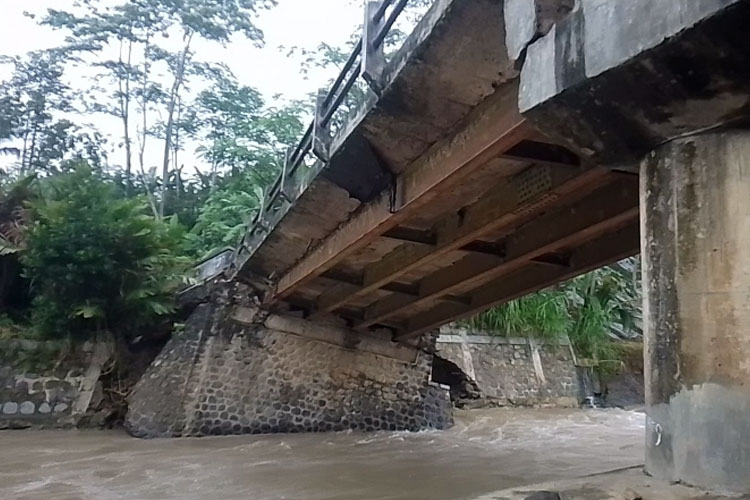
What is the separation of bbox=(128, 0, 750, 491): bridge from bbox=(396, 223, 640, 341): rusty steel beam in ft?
0.08

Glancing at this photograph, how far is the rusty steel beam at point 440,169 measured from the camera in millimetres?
3967

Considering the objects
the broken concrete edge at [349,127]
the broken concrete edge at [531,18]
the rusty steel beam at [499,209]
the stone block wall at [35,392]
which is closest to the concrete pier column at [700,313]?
the broken concrete edge at [531,18]

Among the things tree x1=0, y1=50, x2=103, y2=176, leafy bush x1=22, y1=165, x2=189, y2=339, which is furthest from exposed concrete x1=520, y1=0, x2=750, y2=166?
tree x1=0, y1=50, x2=103, y2=176

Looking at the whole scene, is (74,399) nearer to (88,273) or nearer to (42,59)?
(88,273)

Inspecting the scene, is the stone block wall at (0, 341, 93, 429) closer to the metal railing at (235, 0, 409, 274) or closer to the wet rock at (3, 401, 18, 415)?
the wet rock at (3, 401, 18, 415)

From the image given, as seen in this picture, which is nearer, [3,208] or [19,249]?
[19,249]

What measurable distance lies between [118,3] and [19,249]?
1393 cm

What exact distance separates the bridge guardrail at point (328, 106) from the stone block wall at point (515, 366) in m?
6.45

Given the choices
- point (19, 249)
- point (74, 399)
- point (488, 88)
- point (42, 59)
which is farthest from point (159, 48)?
point (488, 88)

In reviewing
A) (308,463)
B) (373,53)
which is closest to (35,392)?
(308,463)

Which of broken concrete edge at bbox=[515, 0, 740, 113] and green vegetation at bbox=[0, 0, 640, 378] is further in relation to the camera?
green vegetation at bbox=[0, 0, 640, 378]

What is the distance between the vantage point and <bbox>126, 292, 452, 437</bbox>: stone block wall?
991cm

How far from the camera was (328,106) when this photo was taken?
19.1 feet

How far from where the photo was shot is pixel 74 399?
10.3 meters
